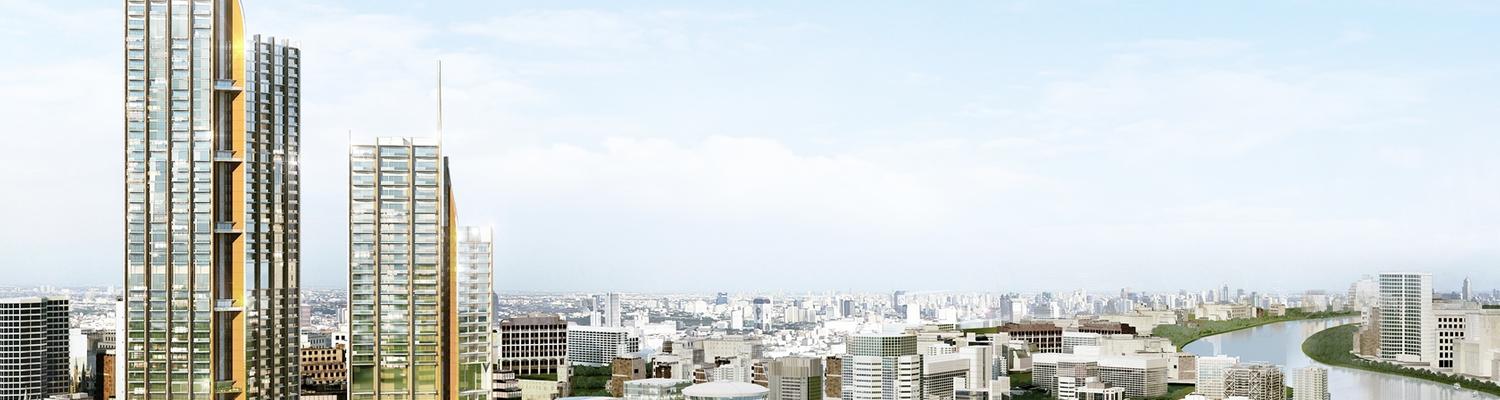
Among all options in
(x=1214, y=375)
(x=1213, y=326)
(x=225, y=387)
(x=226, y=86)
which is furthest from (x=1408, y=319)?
(x=226, y=86)

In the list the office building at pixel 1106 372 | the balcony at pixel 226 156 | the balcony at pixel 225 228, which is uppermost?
the balcony at pixel 226 156

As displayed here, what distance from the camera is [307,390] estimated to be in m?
5.09

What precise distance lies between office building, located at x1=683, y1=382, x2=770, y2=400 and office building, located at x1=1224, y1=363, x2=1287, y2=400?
5.66 meters

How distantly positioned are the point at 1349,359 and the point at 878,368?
391cm

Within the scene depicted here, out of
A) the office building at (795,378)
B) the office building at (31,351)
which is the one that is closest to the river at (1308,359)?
the office building at (795,378)

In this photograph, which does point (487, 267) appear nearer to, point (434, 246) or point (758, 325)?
point (434, 246)

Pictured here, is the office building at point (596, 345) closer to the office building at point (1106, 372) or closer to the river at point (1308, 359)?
the office building at point (1106, 372)

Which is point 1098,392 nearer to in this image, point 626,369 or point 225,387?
point 626,369

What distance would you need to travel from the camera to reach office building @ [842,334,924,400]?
11.8 meters

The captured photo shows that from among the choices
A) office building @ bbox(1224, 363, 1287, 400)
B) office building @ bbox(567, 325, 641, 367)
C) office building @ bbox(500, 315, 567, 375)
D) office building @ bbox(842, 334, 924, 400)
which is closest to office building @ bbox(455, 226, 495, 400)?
office building @ bbox(500, 315, 567, 375)

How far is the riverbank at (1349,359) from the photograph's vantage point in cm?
1092

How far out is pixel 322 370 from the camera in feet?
18.8

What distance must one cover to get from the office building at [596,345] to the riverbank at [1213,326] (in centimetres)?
548

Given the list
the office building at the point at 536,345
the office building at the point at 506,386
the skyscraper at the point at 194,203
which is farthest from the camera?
the office building at the point at 536,345
